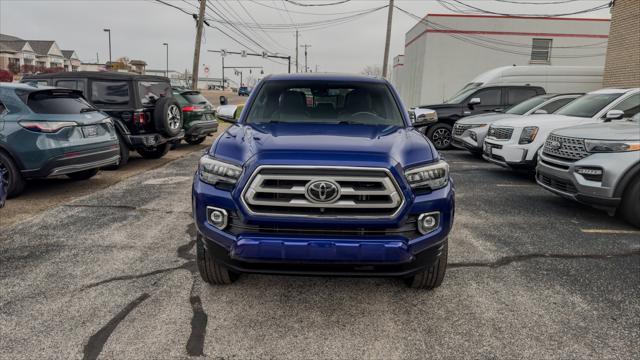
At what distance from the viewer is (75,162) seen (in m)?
6.31

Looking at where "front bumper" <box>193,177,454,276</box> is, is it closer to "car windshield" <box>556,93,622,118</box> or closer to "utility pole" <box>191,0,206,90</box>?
"car windshield" <box>556,93,622,118</box>

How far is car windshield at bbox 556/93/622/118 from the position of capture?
7.36 meters

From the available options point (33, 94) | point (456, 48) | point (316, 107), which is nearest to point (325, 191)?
point (316, 107)

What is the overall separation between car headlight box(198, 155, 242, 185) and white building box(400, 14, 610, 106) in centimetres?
2370

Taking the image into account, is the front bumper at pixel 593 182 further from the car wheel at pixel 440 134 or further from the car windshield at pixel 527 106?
the car wheel at pixel 440 134

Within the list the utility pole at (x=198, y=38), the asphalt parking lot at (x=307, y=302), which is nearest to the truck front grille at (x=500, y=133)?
the asphalt parking lot at (x=307, y=302)

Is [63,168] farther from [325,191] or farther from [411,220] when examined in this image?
[411,220]

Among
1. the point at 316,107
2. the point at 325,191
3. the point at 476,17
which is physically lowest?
the point at 325,191

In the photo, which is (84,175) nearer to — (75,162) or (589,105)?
(75,162)

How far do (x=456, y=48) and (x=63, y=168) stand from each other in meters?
22.9

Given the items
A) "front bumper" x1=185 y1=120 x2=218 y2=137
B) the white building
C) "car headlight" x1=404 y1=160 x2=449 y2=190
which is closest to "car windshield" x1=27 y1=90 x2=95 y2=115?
"front bumper" x1=185 y1=120 x2=218 y2=137

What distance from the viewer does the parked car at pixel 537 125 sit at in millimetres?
7176

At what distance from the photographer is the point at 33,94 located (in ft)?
20.3

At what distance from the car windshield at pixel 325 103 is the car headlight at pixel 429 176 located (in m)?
1.08
